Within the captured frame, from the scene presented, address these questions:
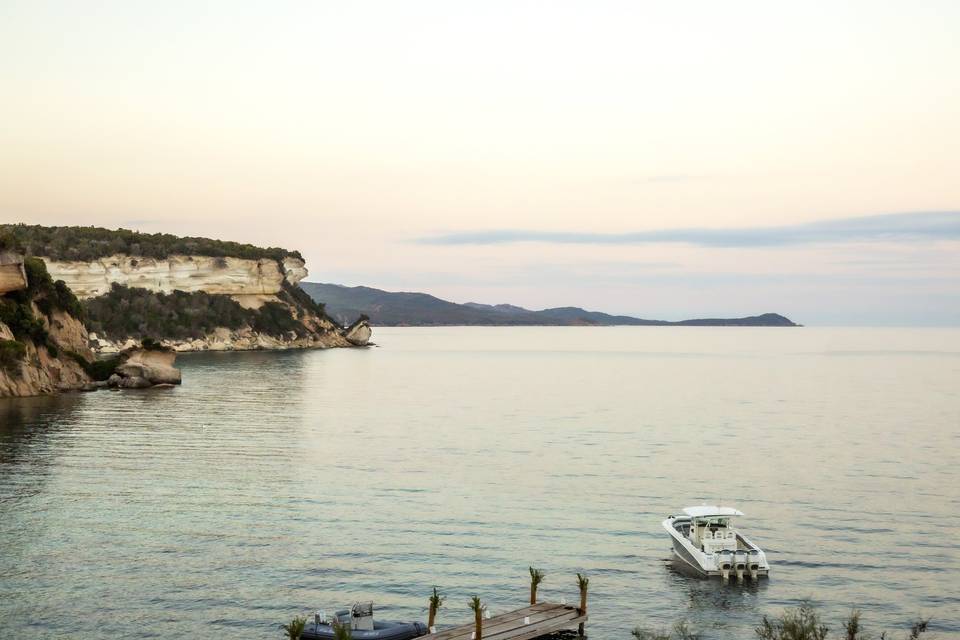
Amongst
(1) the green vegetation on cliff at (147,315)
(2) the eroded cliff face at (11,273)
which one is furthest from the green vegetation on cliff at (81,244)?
(2) the eroded cliff face at (11,273)

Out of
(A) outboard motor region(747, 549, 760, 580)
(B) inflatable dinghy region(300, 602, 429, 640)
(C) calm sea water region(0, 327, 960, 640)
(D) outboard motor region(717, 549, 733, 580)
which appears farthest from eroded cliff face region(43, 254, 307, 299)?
(A) outboard motor region(747, 549, 760, 580)

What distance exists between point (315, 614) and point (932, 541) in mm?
25947

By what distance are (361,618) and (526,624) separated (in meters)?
4.88

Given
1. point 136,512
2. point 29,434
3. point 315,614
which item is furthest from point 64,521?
point 29,434

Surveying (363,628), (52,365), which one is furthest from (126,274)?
(363,628)

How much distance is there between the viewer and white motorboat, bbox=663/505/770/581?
110ft

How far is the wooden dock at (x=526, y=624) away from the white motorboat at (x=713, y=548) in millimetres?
7678

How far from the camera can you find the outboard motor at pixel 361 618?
26.4m

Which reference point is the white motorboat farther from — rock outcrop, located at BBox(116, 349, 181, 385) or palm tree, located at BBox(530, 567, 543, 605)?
rock outcrop, located at BBox(116, 349, 181, 385)

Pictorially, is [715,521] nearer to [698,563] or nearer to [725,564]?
[698,563]

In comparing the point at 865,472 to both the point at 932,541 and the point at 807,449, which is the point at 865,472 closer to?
the point at 807,449

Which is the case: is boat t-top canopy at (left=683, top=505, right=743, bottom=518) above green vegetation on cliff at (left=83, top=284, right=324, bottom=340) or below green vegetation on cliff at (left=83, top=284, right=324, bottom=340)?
below

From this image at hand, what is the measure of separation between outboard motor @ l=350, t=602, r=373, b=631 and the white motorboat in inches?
542

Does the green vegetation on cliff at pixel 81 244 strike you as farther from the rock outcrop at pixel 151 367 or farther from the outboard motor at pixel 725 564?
the outboard motor at pixel 725 564
